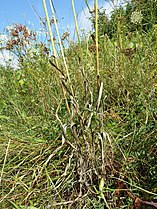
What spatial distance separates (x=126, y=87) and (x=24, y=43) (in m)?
1.13

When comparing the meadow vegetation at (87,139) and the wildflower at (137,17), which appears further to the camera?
the wildflower at (137,17)

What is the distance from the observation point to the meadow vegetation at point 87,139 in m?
1.27

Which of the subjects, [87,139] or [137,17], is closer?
[87,139]

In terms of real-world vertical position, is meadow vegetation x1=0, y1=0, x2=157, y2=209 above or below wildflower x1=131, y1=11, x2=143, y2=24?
below

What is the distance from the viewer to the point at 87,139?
1.36 metres

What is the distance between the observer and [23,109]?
210 centimetres

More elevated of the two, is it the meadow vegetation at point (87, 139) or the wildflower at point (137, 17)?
the wildflower at point (137, 17)

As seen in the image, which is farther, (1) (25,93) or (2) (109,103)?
(1) (25,93)

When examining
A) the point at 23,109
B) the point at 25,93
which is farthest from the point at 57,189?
the point at 25,93

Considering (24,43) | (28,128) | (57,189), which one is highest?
(24,43)

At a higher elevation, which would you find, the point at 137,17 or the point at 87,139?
the point at 137,17

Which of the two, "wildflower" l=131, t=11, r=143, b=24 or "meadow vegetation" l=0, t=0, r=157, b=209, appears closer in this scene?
"meadow vegetation" l=0, t=0, r=157, b=209

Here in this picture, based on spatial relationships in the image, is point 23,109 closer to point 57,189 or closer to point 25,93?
point 25,93

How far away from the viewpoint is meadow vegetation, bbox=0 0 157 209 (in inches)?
49.9
